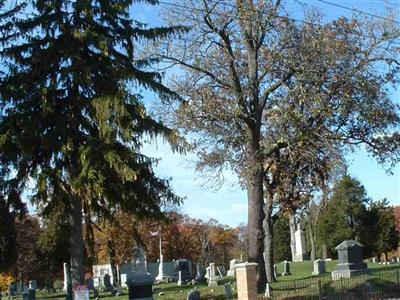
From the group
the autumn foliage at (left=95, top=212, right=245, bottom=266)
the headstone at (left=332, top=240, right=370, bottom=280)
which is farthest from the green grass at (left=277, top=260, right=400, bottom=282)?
the autumn foliage at (left=95, top=212, right=245, bottom=266)

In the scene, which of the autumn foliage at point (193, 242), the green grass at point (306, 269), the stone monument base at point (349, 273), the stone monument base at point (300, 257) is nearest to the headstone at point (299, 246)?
the stone monument base at point (300, 257)

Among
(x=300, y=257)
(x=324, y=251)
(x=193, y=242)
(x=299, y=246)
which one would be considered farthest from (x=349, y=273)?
(x=193, y=242)

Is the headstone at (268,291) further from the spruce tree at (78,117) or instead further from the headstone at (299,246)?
the headstone at (299,246)

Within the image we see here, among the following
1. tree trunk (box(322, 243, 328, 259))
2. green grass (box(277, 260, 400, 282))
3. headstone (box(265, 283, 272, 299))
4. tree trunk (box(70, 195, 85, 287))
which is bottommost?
green grass (box(277, 260, 400, 282))

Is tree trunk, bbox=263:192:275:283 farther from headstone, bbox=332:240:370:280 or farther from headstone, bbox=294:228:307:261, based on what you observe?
headstone, bbox=294:228:307:261

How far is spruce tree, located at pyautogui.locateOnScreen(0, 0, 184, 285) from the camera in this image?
15117mm

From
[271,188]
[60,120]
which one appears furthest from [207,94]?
[60,120]

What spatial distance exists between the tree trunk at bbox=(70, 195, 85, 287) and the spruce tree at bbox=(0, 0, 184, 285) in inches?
1.1

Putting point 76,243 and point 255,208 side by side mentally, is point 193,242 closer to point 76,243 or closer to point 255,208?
point 255,208

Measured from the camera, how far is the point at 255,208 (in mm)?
23625

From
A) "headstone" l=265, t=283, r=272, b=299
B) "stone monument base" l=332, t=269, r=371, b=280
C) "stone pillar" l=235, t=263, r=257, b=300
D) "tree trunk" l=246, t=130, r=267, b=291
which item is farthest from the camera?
"stone monument base" l=332, t=269, r=371, b=280

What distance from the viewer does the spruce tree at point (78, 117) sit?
15117 mm

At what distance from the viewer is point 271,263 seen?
1276 inches

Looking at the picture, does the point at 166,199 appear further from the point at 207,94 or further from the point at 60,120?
the point at 207,94
